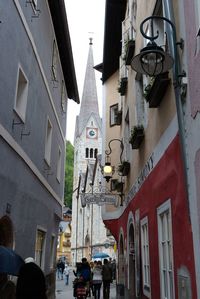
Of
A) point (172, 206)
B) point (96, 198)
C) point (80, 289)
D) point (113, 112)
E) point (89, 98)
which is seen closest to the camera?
point (172, 206)

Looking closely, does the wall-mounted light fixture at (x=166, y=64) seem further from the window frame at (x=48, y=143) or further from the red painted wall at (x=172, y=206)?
the window frame at (x=48, y=143)

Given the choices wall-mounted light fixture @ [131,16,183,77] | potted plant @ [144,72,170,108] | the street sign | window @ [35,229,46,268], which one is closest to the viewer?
wall-mounted light fixture @ [131,16,183,77]

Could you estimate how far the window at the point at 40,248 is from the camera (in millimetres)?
12209

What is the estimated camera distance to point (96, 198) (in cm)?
1359

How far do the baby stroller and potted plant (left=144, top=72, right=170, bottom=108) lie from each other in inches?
375

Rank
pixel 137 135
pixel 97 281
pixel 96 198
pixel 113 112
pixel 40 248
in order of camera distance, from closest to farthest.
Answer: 1. pixel 137 135
2. pixel 40 248
3. pixel 96 198
4. pixel 97 281
5. pixel 113 112

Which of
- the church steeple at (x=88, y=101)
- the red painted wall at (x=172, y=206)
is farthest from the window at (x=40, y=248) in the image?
the church steeple at (x=88, y=101)

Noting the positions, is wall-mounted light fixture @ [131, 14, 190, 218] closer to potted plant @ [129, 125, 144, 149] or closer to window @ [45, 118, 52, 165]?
potted plant @ [129, 125, 144, 149]

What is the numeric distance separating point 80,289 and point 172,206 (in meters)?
9.63

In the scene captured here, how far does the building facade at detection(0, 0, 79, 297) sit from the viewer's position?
26.3ft

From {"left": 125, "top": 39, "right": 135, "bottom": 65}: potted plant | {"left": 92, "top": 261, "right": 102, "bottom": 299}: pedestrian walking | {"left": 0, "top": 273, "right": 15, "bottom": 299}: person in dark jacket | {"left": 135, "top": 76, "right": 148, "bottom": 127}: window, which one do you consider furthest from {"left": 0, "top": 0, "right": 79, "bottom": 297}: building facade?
{"left": 135, "top": 76, "right": 148, "bottom": 127}: window

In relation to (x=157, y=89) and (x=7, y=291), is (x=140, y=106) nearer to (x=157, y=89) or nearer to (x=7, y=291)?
(x=157, y=89)

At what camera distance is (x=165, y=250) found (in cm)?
657

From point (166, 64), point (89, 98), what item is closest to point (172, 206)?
point (166, 64)
